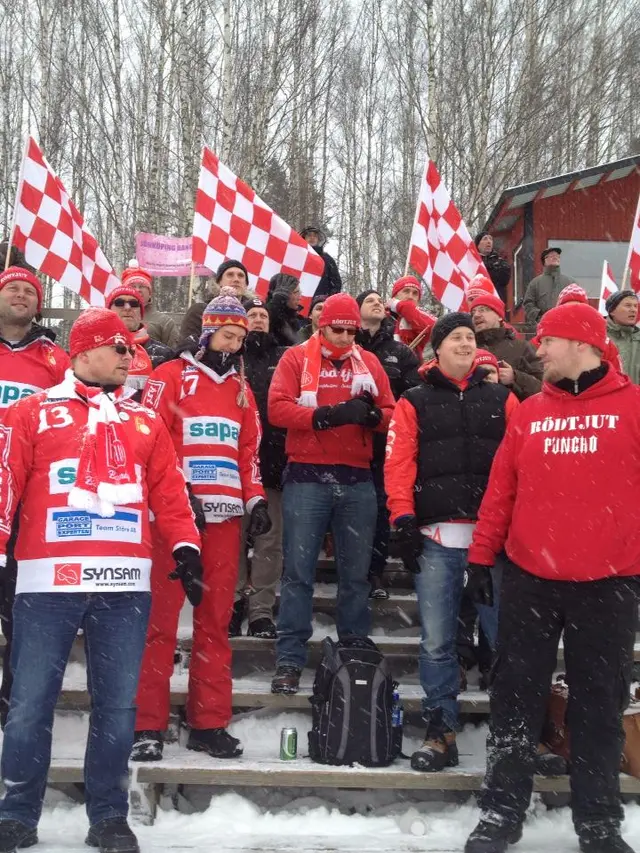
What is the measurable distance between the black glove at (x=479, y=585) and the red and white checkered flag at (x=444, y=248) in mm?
3974

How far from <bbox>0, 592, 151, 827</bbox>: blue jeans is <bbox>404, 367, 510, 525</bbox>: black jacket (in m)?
1.56

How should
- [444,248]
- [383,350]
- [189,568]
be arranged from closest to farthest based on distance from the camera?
[189,568]
[383,350]
[444,248]

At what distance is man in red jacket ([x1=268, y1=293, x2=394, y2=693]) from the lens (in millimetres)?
4566

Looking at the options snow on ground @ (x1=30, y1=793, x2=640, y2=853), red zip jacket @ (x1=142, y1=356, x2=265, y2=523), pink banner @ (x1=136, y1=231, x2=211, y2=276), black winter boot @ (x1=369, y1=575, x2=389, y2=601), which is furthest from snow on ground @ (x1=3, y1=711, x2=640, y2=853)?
pink banner @ (x1=136, y1=231, x2=211, y2=276)

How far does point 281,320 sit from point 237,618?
2042mm

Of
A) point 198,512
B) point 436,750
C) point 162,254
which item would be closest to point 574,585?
point 436,750

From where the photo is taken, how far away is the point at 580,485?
141 inches

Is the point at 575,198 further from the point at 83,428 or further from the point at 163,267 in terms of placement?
the point at 83,428

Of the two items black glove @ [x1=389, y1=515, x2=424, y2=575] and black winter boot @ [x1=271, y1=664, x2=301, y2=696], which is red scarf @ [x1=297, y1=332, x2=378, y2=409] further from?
black winter boot @ [x1=271, y1=664, x2=301, y2=696]

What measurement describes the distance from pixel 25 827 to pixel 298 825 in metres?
1.20

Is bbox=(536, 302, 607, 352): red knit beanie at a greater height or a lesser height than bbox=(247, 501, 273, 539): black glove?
greater

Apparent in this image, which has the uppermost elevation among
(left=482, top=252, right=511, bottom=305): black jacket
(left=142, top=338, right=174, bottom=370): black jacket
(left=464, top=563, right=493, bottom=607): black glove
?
(left=482, top=252, right=511, bottom=305): black jacket

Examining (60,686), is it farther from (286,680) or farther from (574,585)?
(574,585)

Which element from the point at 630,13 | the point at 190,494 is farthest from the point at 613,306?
the point at 630,13
